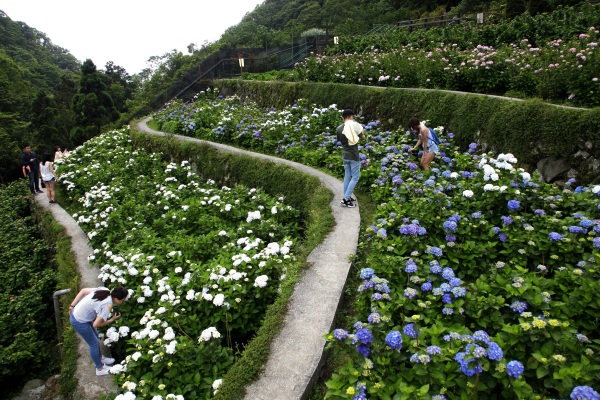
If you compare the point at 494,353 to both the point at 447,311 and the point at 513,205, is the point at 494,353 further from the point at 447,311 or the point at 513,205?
the point at 513,205

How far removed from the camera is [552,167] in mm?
5633

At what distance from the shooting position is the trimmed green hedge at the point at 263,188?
328 centimetres

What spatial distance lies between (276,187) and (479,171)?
3.86 meters

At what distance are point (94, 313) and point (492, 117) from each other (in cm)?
653

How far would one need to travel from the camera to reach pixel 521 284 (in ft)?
9.59

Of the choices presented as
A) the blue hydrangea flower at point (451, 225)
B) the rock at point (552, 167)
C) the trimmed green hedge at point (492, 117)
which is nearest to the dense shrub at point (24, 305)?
the blue hydrangea flower at point (451, 225)

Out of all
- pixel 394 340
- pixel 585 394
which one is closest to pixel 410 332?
pixel 394 340

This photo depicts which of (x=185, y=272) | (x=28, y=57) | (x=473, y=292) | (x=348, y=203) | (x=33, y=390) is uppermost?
(x=28, y=57)

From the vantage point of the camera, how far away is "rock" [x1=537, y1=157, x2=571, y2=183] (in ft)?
18.0

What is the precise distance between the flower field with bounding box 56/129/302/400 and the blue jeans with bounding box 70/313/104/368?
136mm

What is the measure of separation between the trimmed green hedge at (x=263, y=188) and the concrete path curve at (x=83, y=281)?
2018 mm

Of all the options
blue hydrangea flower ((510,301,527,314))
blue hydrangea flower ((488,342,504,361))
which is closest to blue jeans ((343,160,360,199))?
blue hydrangea flower ((510,301,527,314))

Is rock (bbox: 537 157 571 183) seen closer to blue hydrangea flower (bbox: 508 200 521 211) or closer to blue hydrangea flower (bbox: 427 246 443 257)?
blue hydrangea flower (bbox: 508 200 521 211)

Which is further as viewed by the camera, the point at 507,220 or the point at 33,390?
the point at 33,390
